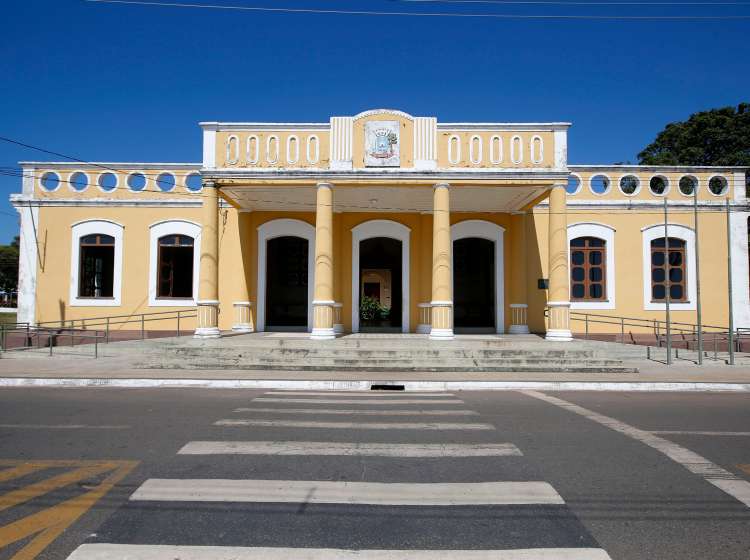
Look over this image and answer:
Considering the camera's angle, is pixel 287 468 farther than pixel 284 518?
Yes

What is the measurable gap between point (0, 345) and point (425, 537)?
17.5 m

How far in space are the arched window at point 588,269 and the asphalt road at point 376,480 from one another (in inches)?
416

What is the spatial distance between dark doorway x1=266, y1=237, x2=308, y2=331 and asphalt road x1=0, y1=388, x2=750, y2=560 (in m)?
10.8

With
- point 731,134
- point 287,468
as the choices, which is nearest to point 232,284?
point 287,468

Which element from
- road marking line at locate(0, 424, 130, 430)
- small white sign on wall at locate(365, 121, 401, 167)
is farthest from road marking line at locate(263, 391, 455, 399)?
small white sign on wall at locate(365, 121, 401, 167)

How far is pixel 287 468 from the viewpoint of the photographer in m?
4.97

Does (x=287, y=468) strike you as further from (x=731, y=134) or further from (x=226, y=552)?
(x=731, y=134)

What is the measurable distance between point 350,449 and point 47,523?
9.34 ft

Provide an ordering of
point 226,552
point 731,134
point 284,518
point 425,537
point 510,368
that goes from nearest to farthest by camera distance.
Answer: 1. point 226,552
2. point 425,537
3. point 284,518
4. point 510,368
5. point 731,134

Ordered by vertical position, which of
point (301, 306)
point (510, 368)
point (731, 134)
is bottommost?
point (510, 368)

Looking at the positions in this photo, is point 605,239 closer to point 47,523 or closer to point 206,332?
point 206,332

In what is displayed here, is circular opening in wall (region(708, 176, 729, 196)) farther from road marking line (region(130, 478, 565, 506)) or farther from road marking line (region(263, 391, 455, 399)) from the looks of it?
road marking line (region(130, 478, 565, 506))

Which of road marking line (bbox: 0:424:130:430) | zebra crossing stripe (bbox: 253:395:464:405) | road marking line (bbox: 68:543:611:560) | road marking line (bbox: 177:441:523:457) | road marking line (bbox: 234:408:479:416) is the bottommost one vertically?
zebra crossing stripe (bbox: 253:395:464:405)

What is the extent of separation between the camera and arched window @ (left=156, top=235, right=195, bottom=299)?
1830 cm
